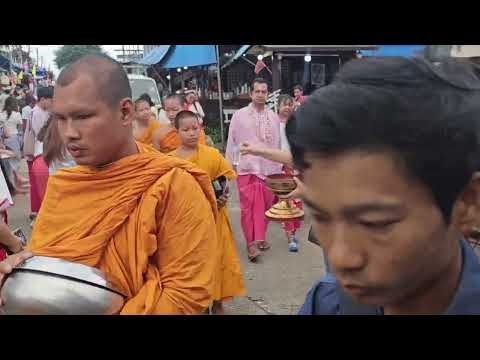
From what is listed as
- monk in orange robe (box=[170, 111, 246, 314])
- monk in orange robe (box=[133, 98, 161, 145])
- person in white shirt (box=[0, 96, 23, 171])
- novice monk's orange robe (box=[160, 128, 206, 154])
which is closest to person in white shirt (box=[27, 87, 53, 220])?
monk in orange robe (box=[133, 98, 161, 145])

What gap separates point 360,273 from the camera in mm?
704

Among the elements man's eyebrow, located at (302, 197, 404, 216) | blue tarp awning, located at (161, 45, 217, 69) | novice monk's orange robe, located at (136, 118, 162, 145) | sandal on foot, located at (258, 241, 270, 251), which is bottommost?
sandal on foot, located at (258, 241, 270, 251)

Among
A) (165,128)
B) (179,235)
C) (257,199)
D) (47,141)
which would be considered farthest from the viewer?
(257,199)

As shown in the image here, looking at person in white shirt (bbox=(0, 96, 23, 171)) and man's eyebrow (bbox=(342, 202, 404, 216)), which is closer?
man's eyebrow (bbox=(342, 202, 404, 216))

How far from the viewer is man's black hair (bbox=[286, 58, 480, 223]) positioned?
65 cm

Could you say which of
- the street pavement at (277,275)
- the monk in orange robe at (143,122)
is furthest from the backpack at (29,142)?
the monk in orange robe at (143,122)

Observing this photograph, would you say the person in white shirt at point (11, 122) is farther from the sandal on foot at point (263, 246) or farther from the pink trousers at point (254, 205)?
the sandal on foot at point (263, 246)

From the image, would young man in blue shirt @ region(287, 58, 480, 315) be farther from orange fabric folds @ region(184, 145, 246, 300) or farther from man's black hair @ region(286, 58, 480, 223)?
orange fabric folds @ region(184, 145, 246, 300)

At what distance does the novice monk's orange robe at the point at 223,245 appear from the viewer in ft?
10.3

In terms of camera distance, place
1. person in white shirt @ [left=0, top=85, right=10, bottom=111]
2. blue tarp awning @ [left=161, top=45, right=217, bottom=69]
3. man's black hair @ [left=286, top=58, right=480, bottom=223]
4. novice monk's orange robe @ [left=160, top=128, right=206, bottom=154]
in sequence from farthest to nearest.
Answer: person in white shirt @ [left=0, top=85, right=10, bottom=111]
novice monk's orange robe @ [left=160, top=128, right=206, bottom=154]
blue tarp awning @ [left=161, top=45, right=217, bottom=69]
man's black hair @ [left=286, top=58, right=480, bottom=223]

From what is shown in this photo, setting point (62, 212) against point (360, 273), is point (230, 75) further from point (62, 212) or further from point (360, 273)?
point (360, 273)

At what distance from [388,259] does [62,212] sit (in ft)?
3.80

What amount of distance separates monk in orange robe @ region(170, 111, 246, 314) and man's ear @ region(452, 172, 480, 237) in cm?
243
